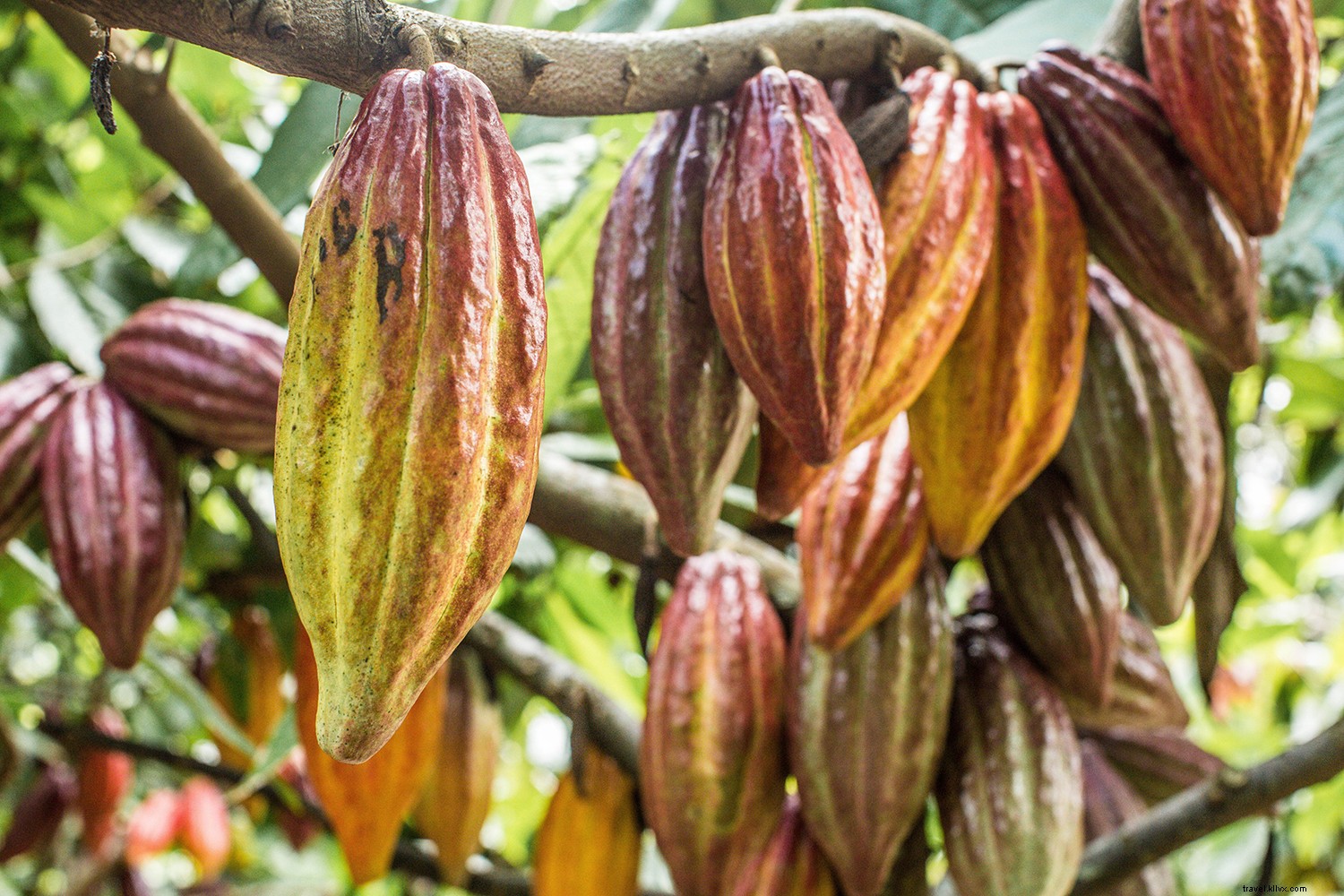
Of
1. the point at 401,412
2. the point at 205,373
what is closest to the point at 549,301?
the point at 205,373

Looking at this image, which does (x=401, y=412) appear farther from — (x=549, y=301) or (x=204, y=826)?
(x=204, y=826)

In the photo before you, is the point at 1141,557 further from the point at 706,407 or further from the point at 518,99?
the point at 518,99

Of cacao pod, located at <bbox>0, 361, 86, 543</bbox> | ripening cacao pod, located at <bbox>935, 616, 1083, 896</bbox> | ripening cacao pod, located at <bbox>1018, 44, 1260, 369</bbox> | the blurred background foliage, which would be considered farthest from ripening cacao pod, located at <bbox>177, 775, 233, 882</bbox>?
ripening cacao pod, located at <bbox>1018, 44, 1260, 369</bbox>

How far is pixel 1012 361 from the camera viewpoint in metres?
0.61

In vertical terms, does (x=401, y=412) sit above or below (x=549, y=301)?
above

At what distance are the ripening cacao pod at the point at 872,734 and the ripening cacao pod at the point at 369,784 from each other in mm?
362

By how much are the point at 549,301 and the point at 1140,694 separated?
1.84 feet

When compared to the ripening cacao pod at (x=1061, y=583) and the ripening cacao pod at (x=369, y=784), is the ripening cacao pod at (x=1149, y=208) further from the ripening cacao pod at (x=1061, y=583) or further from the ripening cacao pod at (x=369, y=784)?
the ripening cacao pod at (x=369, y=784)

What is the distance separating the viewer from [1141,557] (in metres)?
0.73

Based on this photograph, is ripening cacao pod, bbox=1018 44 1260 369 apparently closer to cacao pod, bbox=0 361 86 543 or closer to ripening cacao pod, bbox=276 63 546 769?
ripening cacao pod, bbox=276 63 546 769

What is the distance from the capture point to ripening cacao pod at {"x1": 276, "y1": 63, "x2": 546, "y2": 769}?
33 cm

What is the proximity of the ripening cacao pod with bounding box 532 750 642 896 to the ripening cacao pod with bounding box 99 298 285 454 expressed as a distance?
413 millimetres

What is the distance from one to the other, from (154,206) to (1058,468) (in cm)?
132

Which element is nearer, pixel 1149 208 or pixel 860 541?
pixel 1149 208
